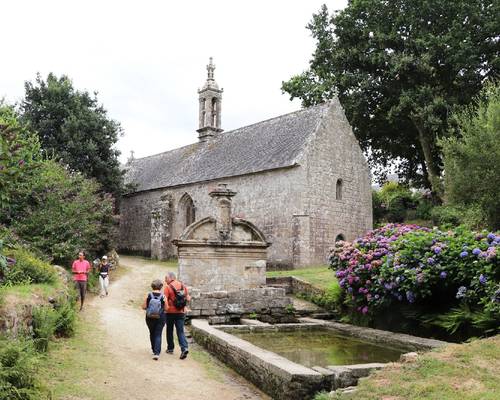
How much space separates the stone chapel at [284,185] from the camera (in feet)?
78.6

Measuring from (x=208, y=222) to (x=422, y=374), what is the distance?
32.7 feet

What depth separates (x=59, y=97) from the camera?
26000 mm

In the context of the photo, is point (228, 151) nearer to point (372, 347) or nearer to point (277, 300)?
point (277, 300)

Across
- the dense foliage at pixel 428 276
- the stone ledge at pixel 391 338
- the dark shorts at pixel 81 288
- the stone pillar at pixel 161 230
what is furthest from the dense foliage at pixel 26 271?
the stone pillar at pixel 161 230

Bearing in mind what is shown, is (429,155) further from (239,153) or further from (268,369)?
(268,369)

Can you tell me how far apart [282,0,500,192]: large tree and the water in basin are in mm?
17712

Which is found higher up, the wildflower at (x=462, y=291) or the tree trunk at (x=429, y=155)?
the tree trunk at (x=429, y=155)

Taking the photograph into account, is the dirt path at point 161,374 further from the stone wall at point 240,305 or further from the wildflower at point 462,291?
the wildflower at point 462,291

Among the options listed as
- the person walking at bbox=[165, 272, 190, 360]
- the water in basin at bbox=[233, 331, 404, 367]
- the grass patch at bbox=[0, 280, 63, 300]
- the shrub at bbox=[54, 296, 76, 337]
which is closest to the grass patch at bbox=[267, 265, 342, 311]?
the water in basin at bbox=[233, 331, 404, 367]

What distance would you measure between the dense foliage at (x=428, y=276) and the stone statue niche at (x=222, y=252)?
157 inches

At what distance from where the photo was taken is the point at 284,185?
79.9ft

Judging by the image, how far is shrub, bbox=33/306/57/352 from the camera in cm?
826

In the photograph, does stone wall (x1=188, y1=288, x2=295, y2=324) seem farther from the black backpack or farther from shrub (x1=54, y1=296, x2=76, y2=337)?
the black backpack

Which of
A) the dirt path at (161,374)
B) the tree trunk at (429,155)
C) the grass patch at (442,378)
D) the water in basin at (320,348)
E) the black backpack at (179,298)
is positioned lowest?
the dirt path at (161,374)
